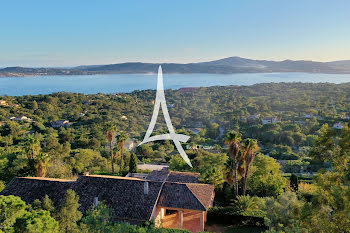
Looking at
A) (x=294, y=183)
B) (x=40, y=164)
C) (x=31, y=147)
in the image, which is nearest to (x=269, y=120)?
(x=294, y=183)

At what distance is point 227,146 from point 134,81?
387ft

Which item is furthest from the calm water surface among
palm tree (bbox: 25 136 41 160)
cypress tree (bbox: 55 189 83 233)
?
cypress tree (bbox: 55 189 83 233)

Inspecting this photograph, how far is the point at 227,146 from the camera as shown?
20.6 meters

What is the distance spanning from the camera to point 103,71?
366 ft

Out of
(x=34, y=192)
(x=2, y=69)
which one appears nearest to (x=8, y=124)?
(x=34, y=192)

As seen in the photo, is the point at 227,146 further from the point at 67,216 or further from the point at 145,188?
the point at 67,216

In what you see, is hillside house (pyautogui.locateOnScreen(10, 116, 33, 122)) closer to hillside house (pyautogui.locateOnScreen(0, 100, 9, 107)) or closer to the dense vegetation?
the dense vegetation

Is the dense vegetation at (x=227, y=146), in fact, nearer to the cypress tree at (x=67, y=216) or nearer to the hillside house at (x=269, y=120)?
the cypress tree at (x=67, y=216)

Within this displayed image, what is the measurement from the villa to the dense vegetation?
148 cm

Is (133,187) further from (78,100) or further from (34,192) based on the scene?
(78,100)

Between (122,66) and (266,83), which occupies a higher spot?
(122,66)

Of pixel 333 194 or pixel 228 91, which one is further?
pixel 228 91

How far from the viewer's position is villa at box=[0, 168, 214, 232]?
48.1 ft

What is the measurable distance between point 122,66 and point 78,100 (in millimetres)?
28808
